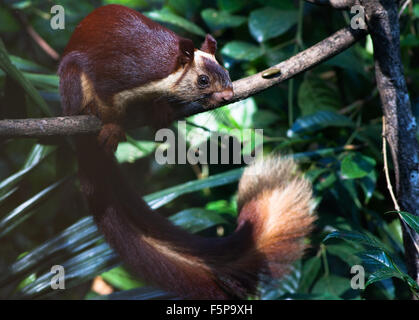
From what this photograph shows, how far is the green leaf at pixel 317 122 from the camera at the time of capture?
1172 mm

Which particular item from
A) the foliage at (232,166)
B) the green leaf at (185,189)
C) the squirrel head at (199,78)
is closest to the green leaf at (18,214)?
the foliage at (232,166)

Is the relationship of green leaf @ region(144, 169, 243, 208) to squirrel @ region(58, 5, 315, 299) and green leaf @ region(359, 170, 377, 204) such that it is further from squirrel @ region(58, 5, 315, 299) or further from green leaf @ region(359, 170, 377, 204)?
green leaf @ region(359, 170, 377, 204)

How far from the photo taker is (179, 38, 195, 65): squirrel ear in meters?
0.83

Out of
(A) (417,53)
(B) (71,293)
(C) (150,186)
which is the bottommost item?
(B) (71,293)

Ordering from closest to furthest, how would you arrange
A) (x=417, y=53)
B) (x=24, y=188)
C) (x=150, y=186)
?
(x=24, y=188)
(x=417, y=53)
(x=150, y=186)

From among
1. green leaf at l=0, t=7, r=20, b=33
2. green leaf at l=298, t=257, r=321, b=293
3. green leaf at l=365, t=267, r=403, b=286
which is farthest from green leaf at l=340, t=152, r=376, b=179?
green leaf at l=0, t=7, r=20, b=33

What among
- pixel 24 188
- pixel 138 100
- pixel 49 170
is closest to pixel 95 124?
pixel 138 100

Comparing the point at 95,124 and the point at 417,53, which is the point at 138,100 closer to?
the point at 95,124

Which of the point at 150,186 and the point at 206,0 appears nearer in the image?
the point at 206,0

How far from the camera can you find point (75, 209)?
158 cm

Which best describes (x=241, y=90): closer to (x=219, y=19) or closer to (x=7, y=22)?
(x=219, y=19)
